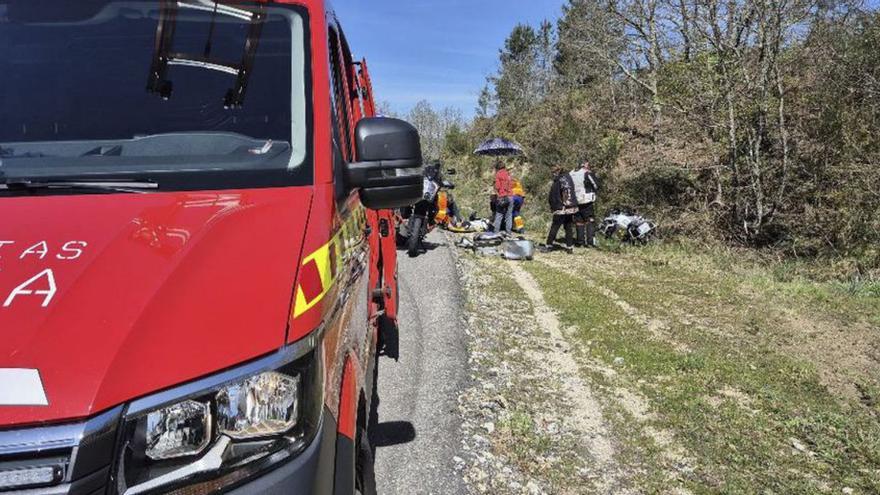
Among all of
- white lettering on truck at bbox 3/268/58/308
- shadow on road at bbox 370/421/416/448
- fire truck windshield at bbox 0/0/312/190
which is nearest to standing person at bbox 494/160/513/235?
shadow on road at bbox 370/421/416/448

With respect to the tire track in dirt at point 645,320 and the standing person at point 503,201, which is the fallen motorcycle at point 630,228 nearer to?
the standing person at point 503,201

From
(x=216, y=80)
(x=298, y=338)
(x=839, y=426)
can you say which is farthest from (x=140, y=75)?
(x=839, y=426)

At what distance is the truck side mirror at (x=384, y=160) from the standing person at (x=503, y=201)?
12.9 meters

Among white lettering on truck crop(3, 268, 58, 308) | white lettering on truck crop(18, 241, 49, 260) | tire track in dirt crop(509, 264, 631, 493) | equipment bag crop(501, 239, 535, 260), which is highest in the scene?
white lettering on truck crop(18, 241, 49, 260)

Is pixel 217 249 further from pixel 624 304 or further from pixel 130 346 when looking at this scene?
pixel 624 304

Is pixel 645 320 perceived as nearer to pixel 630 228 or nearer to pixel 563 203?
pixel 563 203

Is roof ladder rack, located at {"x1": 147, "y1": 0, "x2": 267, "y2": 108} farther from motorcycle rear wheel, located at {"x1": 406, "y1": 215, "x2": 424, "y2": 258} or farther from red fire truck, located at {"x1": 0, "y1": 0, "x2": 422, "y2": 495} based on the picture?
motorcycle rear wheel, located at {"x1": 406, "y1": 215, "x2": 424, "y2": 258}

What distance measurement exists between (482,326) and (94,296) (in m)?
5.61

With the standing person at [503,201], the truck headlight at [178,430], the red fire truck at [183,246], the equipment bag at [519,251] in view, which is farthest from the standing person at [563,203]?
the truck headlight at [178,430]

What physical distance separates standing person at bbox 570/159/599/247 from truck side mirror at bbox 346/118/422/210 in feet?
37.5

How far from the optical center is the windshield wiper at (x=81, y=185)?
2.02 metres

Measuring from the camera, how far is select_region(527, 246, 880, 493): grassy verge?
4.03m

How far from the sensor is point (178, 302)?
158 cm

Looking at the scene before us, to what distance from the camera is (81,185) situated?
2.04m
